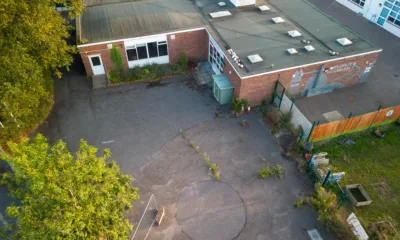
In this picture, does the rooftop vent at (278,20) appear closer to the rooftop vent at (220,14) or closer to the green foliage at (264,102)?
the rooftop vent at (220,14)

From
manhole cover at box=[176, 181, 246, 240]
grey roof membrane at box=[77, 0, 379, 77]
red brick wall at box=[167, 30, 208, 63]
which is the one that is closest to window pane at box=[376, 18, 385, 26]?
grey roof membrane at box=[77, 0, 379, 77]

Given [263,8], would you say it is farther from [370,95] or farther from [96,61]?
[96,61]

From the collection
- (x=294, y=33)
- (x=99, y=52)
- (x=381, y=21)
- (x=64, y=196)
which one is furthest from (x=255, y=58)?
(x=381, y=21)

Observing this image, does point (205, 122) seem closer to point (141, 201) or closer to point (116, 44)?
point (141, 201)

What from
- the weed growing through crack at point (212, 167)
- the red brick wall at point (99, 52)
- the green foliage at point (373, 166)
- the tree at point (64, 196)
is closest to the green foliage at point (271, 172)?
the weed growing through crack at point (212, 167)

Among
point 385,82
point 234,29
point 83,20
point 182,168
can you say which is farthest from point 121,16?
point 385,82

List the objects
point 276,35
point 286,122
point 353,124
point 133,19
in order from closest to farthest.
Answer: point 353,124
point 286,122
point 276,35
point 133,19
